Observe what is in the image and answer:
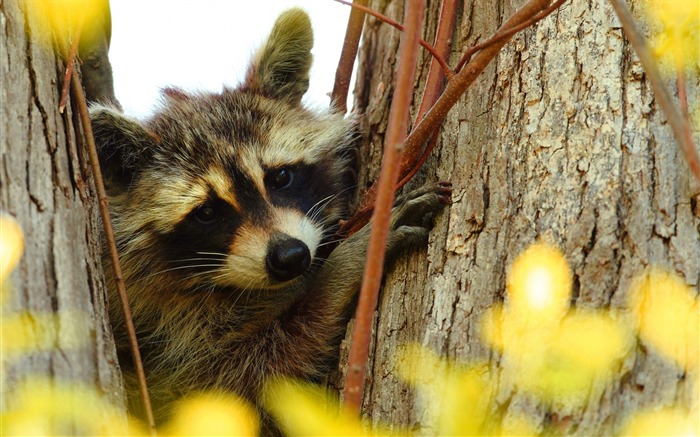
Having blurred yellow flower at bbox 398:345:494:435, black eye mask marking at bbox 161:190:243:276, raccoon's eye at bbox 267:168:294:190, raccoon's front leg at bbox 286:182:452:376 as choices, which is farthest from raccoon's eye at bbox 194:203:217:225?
blurred yellow flower at bbox 398:345:494:435

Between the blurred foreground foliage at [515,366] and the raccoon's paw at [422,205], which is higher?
the raccoon's paw at [422,205]

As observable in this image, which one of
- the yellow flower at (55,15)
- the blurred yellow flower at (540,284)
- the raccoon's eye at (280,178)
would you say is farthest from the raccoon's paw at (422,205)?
the yellow flower at (55,15)

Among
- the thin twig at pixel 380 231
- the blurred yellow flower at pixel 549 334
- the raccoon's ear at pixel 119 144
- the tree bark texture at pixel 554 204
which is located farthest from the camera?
the raccoon's ear at pixel 119 144

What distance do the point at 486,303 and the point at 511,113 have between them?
0.77m

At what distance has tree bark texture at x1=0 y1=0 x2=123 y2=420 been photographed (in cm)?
200

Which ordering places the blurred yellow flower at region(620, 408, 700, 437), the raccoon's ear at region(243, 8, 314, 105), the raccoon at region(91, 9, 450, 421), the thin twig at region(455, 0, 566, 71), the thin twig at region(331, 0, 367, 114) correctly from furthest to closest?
the thin twig at region(331, 0, 367, 114), the raccoon's ear at region(243, 8, 314, 105), the raccoon at region(91, 9, 450, 421), the thin twig at region(455, 0, 566, 71), the blurred yellow flower at region(620, 408, 700, 437)

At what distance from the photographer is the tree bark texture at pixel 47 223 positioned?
200 centimetres

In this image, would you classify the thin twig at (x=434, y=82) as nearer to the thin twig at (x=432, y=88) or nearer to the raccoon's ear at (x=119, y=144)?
the thin twig at (x=432, y=88)

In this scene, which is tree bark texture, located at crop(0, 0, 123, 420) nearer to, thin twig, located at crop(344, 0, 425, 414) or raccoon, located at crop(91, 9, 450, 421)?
thin twig, located at crop(344, 0, 425, 414)

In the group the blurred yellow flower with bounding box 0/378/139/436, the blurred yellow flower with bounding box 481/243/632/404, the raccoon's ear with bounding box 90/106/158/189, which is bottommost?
the blurred yellow flower with bounding box 0/378/139/436

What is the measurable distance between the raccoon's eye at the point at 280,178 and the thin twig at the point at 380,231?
1.90 meters

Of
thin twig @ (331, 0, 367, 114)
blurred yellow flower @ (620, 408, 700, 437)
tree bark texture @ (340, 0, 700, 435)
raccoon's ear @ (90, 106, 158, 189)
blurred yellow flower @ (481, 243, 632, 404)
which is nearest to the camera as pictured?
blurred yellow flower @ (620, 408, 700, 437)

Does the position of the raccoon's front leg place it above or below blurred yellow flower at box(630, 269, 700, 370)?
above

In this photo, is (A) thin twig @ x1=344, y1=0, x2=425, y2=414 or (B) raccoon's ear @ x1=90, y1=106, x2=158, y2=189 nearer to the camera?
(A) thin twig @ x1=344, y1=0, x2=425, y2=414
